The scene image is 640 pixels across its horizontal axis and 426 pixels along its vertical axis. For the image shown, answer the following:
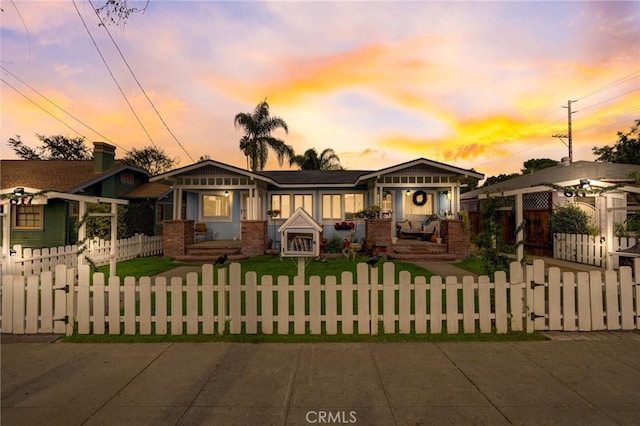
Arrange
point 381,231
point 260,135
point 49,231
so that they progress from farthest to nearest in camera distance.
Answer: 1. point 260,135
2. point 49,231
3. point 381,231

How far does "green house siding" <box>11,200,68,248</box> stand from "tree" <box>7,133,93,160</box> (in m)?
27.8

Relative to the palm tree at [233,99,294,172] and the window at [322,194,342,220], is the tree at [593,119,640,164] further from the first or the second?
the palm tree at [233,99,294,172]

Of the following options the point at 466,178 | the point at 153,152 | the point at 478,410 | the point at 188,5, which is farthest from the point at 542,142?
the point at 153,152

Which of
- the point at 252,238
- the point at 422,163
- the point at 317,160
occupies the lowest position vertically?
the point at 252,238

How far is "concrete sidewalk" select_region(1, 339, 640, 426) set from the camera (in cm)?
264

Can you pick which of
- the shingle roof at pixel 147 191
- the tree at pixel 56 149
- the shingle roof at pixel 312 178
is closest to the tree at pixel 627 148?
the shingle roof at pixel 312 178

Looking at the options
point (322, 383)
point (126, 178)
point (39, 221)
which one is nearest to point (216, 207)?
point (126, 178)

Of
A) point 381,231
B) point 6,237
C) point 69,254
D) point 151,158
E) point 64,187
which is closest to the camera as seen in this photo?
point 6,237

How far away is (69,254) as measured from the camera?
33.0ft

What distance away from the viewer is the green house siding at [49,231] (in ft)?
Result: 54.1

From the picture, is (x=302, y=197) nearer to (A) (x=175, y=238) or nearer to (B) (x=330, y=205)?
(B) (x=330, y=205)

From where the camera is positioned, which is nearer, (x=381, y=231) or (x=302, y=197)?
(x=381, y=231)

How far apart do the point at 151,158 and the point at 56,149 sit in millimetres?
10770

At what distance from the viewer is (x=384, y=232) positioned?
43.1 feet
